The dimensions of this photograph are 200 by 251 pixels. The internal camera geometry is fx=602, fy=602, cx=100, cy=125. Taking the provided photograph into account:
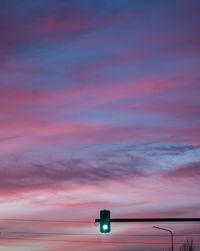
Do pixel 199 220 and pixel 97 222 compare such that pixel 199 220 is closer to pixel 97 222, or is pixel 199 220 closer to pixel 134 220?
pixel 134 220

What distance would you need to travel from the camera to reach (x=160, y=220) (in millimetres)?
30672

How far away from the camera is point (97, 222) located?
105 feet

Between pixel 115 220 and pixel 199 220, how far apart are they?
14.5ft

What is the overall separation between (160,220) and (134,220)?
132 centimetres

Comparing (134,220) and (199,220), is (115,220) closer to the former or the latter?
(134,220)

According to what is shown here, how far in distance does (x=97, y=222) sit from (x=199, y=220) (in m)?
5.43

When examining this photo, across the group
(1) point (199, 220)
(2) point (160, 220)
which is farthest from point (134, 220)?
(1) point (199, 220)

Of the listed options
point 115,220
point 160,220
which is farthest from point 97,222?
point 160,220

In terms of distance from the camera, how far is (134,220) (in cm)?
3077

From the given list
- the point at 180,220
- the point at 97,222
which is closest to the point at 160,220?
the point at 180,220

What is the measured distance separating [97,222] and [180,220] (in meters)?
4.51

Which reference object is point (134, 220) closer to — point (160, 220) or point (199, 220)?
point (160, 220)

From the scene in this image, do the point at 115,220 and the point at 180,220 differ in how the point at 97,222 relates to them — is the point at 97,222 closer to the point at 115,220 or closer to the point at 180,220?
the point at 115,220

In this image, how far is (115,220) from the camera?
104 feet
